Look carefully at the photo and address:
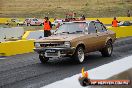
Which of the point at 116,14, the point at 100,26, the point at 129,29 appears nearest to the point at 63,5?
the point at 116,14

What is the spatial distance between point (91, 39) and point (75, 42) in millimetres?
1184

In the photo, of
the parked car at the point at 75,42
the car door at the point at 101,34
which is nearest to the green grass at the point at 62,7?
the car door at the point at 101,34

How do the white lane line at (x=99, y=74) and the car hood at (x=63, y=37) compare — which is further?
the car hood at (x=63, y=37)

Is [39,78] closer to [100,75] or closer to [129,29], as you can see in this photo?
[100,75]

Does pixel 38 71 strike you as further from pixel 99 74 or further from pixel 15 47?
pixel 15 47

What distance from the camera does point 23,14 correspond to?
7894cm

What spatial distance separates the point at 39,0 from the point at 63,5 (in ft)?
30.2

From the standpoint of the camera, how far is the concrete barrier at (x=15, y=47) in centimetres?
1692

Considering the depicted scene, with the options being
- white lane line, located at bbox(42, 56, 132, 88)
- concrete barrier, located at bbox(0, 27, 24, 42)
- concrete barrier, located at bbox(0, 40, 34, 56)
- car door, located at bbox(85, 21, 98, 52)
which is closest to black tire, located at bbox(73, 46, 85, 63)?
car door, located at bbox(85, 21, 98, 52)

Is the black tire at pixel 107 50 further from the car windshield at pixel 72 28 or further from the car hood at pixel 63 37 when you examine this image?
the car hood at pixel 63 37

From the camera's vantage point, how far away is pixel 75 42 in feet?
40.2

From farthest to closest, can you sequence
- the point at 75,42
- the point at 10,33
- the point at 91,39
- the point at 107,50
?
the point at 10,33 < the point at 107,50 < the point at 91,39 < the point at 75,42

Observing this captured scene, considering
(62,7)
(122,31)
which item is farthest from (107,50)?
(62,7)

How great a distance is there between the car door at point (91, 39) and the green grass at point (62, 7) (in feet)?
187
